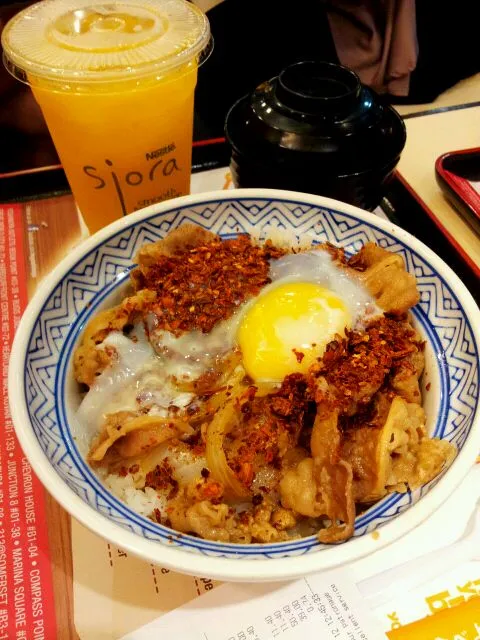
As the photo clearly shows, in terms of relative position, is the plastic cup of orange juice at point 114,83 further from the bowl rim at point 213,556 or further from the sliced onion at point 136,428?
the sliced onion at point 136,428

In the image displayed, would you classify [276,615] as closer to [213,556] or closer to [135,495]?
[213,556]

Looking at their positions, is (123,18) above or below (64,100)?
above

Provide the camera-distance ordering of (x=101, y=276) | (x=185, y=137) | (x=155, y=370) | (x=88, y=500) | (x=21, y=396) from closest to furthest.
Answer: (x=88, y=500), (x=21, y=396), (x=155, y=370), (x=101, y=276), (x=185, y=137)

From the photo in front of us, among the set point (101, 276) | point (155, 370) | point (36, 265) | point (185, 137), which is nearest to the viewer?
point (155, 370)

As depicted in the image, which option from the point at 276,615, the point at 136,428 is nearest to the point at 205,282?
the point at 136,428

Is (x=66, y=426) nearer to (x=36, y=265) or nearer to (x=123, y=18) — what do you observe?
(x=36, y=265)

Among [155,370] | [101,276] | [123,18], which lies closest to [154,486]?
[155,370]

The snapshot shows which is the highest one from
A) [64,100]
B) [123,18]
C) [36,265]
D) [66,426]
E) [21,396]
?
[123,18]
